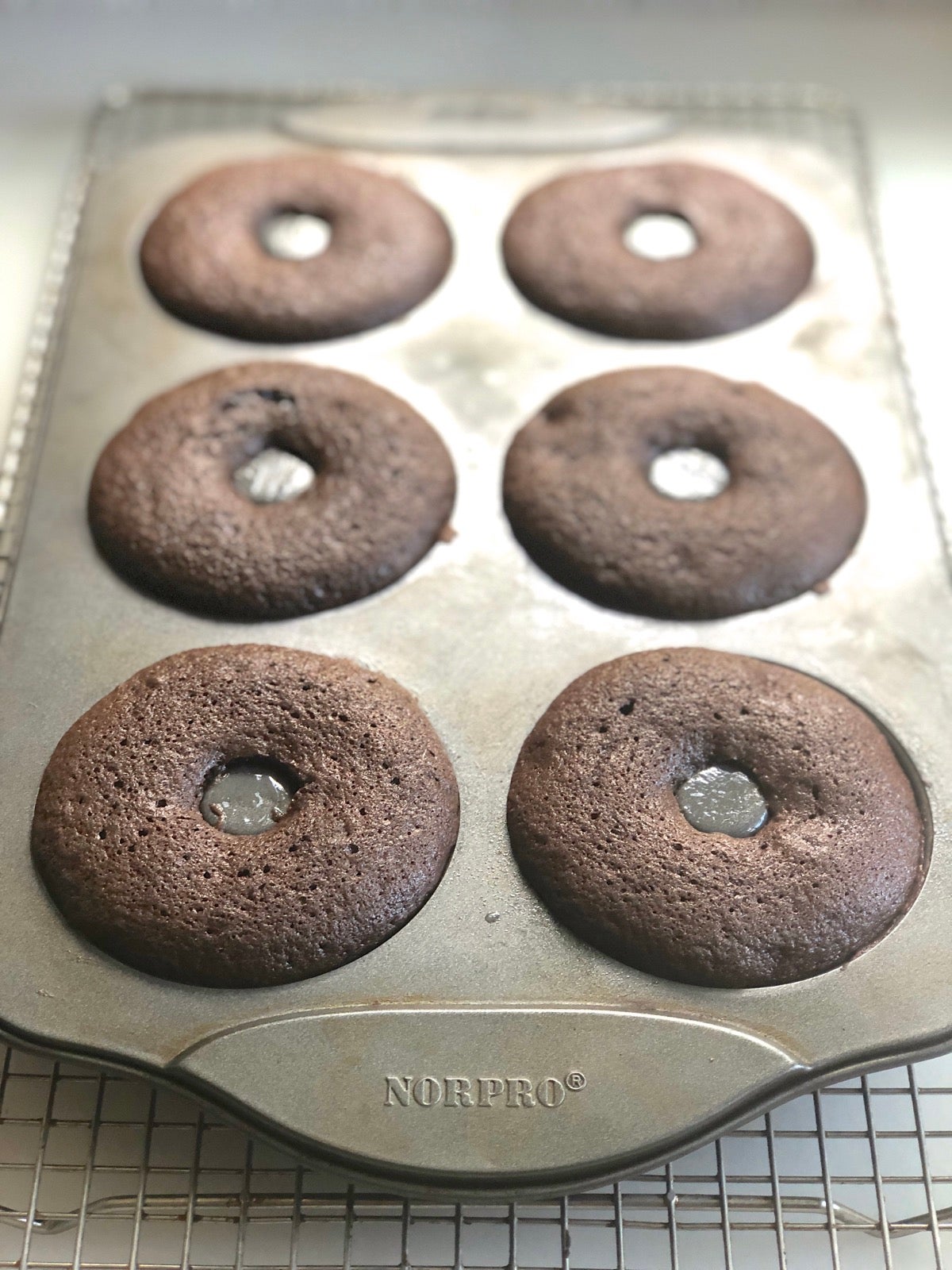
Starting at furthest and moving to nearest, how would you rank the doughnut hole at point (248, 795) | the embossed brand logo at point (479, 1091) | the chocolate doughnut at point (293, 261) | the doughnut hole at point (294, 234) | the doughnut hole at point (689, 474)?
the doughnut hole at point (294, 234), the chocolate doughnut at point (293, 261), the doughnut hole at point (689, 474), the doughnut hole at point (248, 795), the embossed brand logo at point (479, 1091)

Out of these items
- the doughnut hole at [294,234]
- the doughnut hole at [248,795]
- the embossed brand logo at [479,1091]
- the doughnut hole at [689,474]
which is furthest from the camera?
the doughnut hole at [294,234]

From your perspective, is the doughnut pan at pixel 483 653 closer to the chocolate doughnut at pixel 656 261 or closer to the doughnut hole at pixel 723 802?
the chocolate doughnut at pixel 656 261

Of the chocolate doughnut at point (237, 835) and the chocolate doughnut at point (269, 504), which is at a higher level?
the chocolate doughnut at point (269, 504)

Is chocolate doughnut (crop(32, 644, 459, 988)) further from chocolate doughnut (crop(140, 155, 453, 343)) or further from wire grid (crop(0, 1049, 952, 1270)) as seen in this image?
chocolate doughnut (crop(140, 155, 453, 343))

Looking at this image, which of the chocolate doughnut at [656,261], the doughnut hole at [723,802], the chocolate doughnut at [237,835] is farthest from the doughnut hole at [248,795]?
the chocolate doughnut at [656,261]

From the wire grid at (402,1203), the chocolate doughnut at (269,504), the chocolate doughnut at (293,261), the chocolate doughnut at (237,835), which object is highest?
the chocolate doughnut at (293,261)

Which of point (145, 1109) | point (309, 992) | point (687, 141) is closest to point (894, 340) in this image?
point (687, 141)
